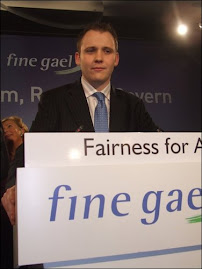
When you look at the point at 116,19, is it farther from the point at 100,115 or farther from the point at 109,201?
the point at 109,201

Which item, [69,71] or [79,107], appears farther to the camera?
[69,71]

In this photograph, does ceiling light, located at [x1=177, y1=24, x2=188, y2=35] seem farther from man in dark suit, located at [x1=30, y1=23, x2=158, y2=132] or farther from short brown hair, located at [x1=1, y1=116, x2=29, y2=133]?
short brown hair, located at [x1=1, y1=116, x2=29, y2=133]

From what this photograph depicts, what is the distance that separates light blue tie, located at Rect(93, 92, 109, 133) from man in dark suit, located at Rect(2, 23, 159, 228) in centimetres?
1

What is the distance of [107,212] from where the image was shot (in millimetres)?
643

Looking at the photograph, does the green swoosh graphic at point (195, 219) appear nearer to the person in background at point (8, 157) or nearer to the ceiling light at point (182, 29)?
the person in background at point (8, 157)

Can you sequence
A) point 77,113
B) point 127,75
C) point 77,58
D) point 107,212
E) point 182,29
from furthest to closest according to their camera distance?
point 182,29 → point 127,75 → point 77,58 → point 77,113 → point 107,212

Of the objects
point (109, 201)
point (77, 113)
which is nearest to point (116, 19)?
point (77, 113)

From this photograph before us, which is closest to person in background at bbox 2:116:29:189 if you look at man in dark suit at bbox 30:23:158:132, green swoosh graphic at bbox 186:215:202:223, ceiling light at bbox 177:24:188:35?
man in dark suit at bbox 30:23:158:132

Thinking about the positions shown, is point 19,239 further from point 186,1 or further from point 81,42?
point 186,1

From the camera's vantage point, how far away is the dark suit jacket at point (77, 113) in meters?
0.94

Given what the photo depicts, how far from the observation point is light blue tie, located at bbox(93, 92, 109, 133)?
3.16 feet

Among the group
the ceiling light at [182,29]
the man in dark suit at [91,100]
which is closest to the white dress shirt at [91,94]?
the man in dark suit at [91,100]

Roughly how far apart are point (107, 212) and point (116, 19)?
3.40ft

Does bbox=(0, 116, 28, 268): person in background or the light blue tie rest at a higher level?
the light blue tie
